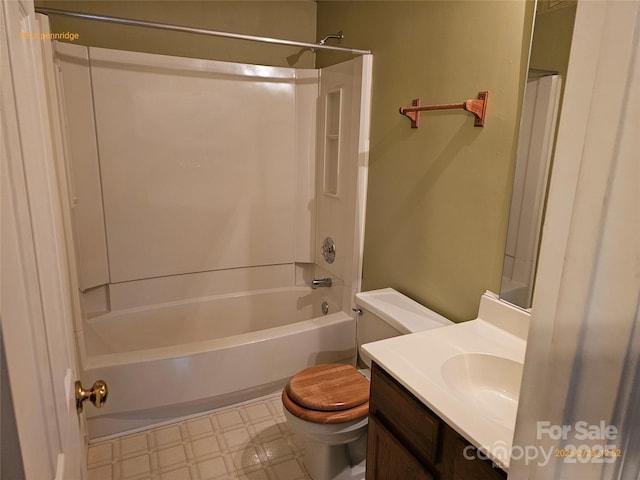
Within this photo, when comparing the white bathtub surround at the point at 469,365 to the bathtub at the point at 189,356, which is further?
the bathtub at the point at 189,356

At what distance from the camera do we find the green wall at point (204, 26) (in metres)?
2.34

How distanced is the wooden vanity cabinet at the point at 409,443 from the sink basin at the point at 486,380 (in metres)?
0.16

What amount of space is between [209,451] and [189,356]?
0.48 meters

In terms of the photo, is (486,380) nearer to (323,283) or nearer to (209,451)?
(209,451)

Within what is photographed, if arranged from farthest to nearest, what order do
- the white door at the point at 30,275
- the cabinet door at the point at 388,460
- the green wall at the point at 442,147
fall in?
1. the green wall at the point at 442,147
2. the cabinet door at the point at 388,460
3. the white door at the point at 30,275

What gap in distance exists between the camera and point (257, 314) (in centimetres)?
302

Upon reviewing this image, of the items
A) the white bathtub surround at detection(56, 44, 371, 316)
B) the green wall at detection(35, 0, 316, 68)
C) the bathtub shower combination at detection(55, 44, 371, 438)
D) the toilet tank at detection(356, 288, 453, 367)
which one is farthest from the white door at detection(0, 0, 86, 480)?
the green wall at detection(35, 0, 316, 68)

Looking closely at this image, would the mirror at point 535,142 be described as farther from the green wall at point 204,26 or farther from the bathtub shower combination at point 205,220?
the green wall at point 204,26

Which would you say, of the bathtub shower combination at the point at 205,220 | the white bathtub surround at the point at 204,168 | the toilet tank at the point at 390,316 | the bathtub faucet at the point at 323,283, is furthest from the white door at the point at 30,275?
the bathtub faucet at the point at 323,283

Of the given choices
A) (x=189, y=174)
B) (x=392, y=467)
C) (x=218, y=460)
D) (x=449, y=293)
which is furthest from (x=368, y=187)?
(x=218, y=460)

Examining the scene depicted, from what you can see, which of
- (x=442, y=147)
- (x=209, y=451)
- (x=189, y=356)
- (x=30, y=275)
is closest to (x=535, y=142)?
(x=442, y=147)

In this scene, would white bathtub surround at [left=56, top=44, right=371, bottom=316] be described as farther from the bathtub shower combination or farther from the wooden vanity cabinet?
the wooden vanity cabinet

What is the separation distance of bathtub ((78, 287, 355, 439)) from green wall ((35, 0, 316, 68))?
1.68 meters

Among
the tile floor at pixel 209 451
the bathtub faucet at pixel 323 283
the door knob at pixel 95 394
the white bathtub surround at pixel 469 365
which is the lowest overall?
the tile floor at pixel 209 451
